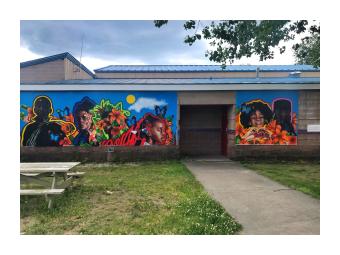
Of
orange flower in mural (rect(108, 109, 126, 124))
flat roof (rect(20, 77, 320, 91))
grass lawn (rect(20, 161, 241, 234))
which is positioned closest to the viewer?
grass lawn (rect(20, 161, 241, 234))

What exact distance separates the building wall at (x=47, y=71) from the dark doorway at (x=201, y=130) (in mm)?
9485

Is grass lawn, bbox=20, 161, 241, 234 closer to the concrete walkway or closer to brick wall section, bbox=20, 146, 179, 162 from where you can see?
the concrete walkway

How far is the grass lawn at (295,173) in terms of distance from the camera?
20.8 feet

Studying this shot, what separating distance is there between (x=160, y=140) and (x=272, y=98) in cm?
503

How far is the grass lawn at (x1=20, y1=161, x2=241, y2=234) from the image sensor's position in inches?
155

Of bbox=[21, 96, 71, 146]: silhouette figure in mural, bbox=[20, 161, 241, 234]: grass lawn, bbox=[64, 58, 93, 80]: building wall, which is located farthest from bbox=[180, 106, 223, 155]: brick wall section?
bbox=[64, 58, 93, 80]: building wall

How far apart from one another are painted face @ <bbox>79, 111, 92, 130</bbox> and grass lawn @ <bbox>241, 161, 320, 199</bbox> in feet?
21.2

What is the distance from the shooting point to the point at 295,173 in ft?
26.4

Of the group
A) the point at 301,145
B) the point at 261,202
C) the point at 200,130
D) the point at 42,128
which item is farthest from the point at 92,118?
the point at 301,145

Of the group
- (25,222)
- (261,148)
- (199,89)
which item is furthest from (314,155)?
(25,222)

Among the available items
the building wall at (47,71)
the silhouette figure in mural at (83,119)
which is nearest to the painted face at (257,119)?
the silhouette figure in mural at (83,119)

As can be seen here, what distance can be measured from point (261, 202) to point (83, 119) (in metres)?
7.60

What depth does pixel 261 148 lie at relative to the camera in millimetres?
10398

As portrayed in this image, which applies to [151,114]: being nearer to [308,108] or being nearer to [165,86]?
[165,86]
